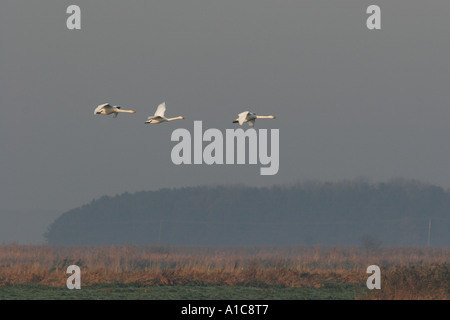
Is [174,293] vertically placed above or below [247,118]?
below

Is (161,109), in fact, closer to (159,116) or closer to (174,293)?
(159,116)

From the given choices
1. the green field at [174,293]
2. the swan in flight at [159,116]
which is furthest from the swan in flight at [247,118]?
the green field at [174,293]

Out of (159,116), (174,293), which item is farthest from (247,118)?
(174,293)

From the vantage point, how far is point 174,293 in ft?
93.7

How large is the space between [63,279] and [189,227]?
98.3 m

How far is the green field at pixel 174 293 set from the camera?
27.3 meters

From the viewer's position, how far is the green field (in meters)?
27.3

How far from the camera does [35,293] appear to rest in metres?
28.0

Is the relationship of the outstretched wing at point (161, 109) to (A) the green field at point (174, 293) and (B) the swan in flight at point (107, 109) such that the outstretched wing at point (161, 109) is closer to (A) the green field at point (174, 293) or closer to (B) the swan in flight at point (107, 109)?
(B) the swan in flight at point (107, 109)

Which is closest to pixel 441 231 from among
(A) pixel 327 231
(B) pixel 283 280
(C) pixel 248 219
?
(A) pixel 327 231

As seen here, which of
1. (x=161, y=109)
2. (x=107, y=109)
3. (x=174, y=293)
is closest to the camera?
(x=174, y=293)

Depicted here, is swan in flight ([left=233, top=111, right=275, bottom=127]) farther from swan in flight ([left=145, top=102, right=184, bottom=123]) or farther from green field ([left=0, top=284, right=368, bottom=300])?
green field ([left=0, top=284, right=368, bottom=300])
